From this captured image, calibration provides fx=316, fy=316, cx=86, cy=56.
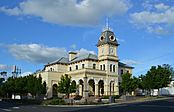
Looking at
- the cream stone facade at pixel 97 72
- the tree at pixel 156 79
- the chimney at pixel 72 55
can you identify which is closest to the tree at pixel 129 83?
the tree at pixel 156 79

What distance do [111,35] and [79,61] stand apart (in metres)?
10.9

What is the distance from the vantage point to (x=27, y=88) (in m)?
72.4

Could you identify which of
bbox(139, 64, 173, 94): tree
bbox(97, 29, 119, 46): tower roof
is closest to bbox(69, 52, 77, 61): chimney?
bbox(97, 29, 119, 46): tower roof

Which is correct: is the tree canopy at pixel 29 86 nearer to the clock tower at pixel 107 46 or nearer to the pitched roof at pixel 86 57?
the pitched roof at pixel 86 57

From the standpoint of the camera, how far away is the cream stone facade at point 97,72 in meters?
76.5

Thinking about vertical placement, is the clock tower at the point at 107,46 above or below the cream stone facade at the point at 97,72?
above

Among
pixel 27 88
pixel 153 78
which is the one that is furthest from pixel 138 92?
pixel 27 88

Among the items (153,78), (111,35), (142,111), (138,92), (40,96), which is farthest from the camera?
(138,92)

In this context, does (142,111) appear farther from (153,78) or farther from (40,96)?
(40,96)

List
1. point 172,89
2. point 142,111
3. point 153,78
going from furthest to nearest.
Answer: point 172,89, point 153,78, point 142,111

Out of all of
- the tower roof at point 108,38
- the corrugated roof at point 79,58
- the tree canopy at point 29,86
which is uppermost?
the tower roof at point 108,38

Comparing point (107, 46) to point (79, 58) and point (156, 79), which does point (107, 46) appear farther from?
point (156, 79)

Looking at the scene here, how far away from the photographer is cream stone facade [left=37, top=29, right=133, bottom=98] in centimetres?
7650

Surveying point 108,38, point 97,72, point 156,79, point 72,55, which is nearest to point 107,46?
point 108,38
